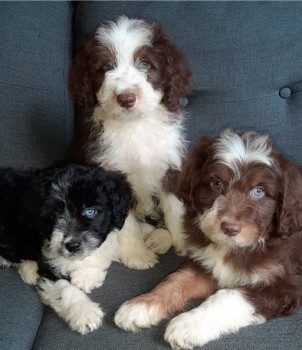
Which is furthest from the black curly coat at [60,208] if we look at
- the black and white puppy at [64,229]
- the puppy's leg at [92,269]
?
the puppy's leg at [92,269]

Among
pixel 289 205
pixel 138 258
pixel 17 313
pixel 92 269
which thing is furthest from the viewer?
pixel 138 258

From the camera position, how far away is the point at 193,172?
230cm

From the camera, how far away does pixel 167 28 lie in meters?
3.00

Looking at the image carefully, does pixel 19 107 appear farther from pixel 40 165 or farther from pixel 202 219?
pixel 202 219

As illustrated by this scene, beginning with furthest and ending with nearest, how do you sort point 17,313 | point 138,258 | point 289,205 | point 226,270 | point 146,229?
point 146,229 < point 138,258 < point 226,270 < point 17,313 < point 289,205

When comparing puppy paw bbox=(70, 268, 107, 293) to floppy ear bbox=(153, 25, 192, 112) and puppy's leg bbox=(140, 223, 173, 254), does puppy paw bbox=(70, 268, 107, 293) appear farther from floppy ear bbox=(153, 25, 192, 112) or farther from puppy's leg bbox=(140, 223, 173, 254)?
floppy ear bbox=(153, 25, 192, 112)

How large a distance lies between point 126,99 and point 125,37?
0.43 m

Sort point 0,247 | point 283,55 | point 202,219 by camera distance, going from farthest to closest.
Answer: point 283,55 < point 0,247 < point 202,219

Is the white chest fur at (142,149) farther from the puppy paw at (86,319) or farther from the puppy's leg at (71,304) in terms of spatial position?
the puppy paw at (86,319)

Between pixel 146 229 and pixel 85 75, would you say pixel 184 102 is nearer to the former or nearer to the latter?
pixel 85 75

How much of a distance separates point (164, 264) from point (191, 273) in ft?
0.91

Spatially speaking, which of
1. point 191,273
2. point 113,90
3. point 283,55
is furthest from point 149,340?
point 283,55

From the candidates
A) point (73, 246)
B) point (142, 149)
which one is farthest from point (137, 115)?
point (73, 246)

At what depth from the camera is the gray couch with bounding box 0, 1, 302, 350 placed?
2859 millimetres
